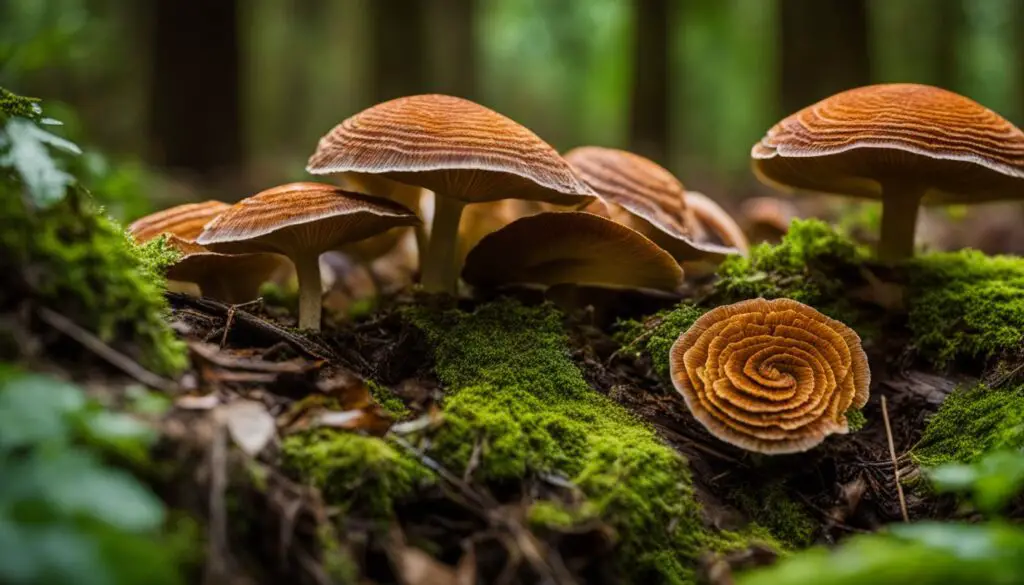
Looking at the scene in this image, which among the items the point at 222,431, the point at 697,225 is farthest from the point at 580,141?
the point at 222,431

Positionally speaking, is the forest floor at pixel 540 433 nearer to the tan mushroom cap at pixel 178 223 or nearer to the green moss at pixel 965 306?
the green moss at pixel 965 306

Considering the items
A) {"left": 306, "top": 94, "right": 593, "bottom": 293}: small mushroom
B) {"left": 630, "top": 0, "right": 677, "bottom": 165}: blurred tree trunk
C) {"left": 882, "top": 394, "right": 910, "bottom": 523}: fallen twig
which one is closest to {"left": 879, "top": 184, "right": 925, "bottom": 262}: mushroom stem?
{"left": 882, "top": 394, "right": 910, "bottom": 523}: fallen twig

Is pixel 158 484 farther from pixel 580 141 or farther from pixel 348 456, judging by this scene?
pixel 580 141

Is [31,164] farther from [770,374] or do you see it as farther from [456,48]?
[456,48]

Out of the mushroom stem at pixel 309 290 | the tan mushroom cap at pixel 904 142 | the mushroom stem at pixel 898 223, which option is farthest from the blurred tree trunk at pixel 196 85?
the mushroom stem at pixel 898 223

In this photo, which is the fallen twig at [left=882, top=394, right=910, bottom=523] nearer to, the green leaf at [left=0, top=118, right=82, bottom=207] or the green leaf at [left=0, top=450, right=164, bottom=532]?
the green leaf at [left=0, top=450, right=164, bottom=532]
